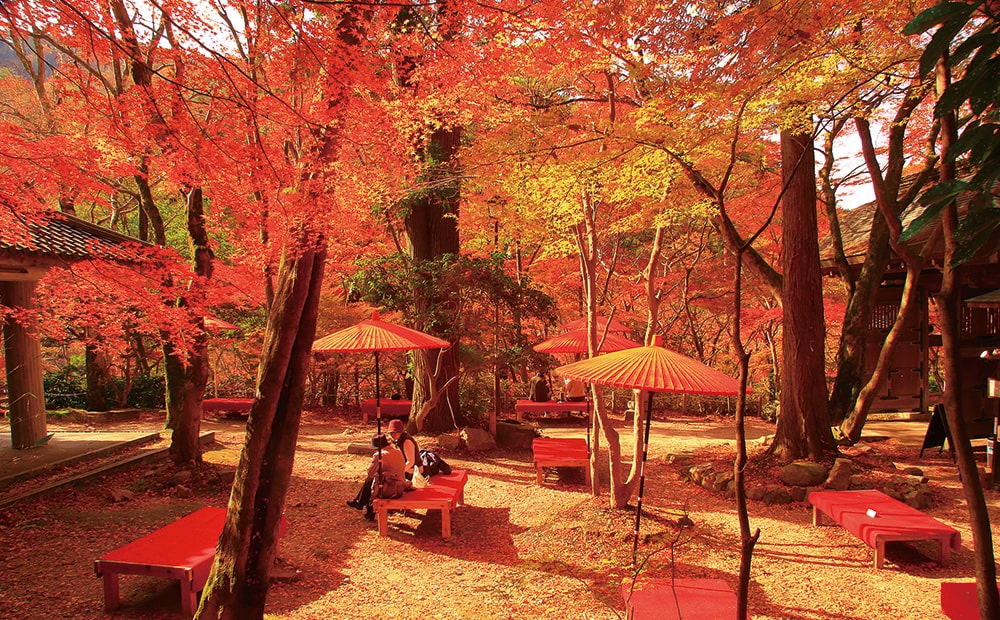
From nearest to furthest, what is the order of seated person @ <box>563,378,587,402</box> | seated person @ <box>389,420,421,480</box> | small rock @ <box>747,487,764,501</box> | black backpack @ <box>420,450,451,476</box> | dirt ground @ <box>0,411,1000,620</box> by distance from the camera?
dirt ground @ <box>0,411,1000,620</box>, seated person @ <box>389,420,421,480</box>, black backpack @ <box>420,450,451,476</box>, small rock @ <box>747,487,764,501</box>, seated person @ <box>563,378,587,402</box>

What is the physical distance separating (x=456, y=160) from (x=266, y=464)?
8301mm

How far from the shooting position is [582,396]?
48.0 feet

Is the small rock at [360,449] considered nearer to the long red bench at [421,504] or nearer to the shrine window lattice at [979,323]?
the long red bench at [421,504]

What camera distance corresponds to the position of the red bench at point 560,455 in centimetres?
877

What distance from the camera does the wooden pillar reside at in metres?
9.20

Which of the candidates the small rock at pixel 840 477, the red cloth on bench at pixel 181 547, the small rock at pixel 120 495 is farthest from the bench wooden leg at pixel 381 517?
the small rock at pixel 840 477

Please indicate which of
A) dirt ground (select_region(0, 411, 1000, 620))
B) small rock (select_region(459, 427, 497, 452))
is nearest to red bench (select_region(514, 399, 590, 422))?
small rock (select_region(459, 427, 497, 452))

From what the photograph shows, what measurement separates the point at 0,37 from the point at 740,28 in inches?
262

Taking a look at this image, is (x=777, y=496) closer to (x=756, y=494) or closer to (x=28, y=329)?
(x=756, y=494)

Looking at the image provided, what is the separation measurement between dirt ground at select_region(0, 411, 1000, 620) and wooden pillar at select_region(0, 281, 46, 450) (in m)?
1.98

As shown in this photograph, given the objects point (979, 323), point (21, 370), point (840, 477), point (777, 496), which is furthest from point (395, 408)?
point (979, 323)

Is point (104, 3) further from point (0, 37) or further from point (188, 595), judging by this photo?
point (188, 595)

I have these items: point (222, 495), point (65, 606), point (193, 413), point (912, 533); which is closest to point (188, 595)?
point (65, 606)

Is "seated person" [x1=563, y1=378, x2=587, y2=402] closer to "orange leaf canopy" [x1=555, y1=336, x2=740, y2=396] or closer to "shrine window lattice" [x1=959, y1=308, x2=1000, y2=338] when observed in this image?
"shrine window lattice" [x1=959, y1=308, x2=1000, y2=338]
